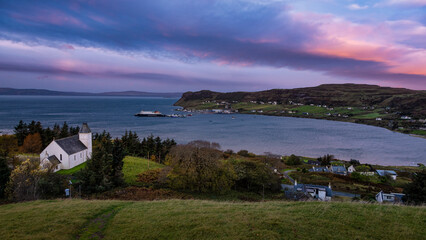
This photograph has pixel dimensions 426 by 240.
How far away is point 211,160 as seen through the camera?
83.0ft

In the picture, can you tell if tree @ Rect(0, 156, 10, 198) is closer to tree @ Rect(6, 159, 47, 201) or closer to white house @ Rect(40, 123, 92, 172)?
tree @ Rect(6, 159, 47, 201)

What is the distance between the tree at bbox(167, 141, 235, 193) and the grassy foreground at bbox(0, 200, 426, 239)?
1225 cm

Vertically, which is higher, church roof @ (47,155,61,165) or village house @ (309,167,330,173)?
church roof @ (47,155,61,165)

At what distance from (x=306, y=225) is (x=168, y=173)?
18349 millimetres

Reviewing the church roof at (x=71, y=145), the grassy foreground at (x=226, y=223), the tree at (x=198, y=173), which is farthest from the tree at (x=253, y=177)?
the church roof at (x=71, y=145)

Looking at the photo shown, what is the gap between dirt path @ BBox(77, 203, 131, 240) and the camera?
9363 millimetres

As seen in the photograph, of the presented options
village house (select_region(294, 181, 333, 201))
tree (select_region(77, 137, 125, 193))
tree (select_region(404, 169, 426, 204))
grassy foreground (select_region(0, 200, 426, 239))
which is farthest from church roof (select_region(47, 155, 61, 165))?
tree (select_region(404, 169, 426, 204))

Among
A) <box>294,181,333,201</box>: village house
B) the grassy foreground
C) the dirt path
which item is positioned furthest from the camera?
<box>294,181,333,201</box>: village house

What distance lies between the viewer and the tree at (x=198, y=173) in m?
24.3

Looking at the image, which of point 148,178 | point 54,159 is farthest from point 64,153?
point 148,178

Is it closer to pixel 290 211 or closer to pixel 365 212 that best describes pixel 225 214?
pixel 290 211

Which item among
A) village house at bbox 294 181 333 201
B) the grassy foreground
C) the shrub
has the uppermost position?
the grassy foreground

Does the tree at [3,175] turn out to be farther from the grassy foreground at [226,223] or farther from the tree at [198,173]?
the tree at [198,173]

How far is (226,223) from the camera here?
9578mm
